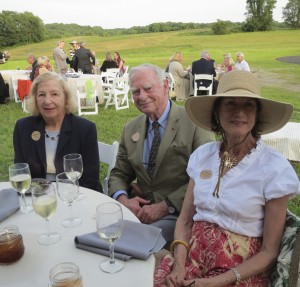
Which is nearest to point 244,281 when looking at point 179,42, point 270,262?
point 270,262

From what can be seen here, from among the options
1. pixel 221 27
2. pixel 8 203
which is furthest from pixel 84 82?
pixel 221 27

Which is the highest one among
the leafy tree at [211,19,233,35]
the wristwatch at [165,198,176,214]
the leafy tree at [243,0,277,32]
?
the leafy tree at [243,0,277,32]

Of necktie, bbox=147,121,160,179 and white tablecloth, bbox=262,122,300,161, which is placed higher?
necktie, bbox=147,121,160,179

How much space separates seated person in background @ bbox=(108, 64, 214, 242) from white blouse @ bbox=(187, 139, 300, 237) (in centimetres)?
68

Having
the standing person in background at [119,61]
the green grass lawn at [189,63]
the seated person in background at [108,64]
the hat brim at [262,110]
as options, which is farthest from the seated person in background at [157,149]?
the standing person in background at [119,61]

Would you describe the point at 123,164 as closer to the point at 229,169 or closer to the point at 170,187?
the point at 170,187

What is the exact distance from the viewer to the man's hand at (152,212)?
257cm

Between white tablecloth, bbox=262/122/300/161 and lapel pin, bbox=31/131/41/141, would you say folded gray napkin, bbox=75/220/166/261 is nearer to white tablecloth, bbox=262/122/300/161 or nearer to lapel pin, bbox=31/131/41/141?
lapel pin, bbox=31/131/41/141

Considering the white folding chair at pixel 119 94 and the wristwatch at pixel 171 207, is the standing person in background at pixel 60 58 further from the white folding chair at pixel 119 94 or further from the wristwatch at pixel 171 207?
the wristwatch at pixel 171 207

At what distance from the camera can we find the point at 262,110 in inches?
76.9

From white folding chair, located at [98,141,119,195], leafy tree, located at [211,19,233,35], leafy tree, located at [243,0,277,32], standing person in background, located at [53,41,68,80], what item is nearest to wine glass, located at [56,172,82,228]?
white folding chair, located at [98,141,119,195]

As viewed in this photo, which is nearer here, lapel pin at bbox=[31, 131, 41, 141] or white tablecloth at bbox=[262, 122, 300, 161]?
lapel pin at bbox=[31, 131, 41, 141]

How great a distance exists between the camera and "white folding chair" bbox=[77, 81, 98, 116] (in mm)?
8945

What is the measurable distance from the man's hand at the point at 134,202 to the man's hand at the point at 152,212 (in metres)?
0.04
